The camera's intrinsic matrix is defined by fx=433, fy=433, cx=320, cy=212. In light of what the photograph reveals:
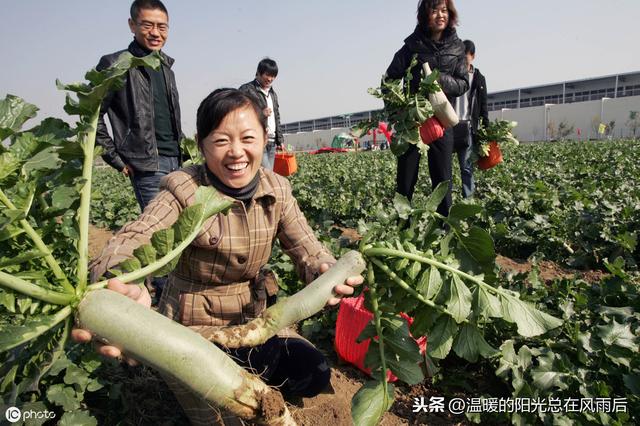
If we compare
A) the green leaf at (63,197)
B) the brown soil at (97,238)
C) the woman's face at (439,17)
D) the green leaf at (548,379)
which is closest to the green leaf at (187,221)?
the green leaf at (63,197)

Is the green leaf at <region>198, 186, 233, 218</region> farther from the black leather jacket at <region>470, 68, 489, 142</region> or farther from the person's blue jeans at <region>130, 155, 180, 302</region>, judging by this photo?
the black leather jacket at <region>470, 68, 489, 142</region>

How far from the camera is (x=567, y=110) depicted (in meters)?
44.1

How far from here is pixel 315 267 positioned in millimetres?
1830

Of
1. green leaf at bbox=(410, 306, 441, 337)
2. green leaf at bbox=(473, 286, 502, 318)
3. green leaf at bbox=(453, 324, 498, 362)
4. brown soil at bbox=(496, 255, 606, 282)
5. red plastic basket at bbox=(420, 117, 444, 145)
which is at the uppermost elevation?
red plastic basket at bbox=(420, 117, 444, 145)

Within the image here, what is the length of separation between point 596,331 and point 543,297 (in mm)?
460

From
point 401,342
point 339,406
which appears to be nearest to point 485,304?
point 401,342

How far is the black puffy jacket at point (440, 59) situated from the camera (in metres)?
3.43

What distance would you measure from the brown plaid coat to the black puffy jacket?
6.92ft

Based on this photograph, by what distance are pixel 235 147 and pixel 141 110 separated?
5.38ft

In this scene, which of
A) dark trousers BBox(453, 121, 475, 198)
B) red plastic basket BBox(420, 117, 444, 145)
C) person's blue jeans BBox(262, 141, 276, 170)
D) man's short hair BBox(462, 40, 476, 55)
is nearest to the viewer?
red plastic basket BBox(420, 117, 444, 145)

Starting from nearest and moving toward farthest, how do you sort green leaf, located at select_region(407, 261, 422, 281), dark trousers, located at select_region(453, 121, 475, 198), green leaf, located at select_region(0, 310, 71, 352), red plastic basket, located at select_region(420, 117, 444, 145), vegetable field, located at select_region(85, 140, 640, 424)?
green leaf, located at select_region(0, 310, 71, 352) → green leaf, located at select_region(407, 261, 422, 281) → vegetable field, located at select_region(85, 140, 640, 424) → red plastic basket, located at select_region(420, 117, 444, 145) → dark trousers, located at select_region(453, 121, 475, 198)

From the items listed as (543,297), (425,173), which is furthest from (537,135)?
(543,297)

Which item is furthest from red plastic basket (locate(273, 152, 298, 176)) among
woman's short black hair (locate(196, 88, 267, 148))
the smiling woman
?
woman's short black hair (locate(196, 88, 267, 148))

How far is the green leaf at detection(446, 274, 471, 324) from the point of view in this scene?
1401mm
